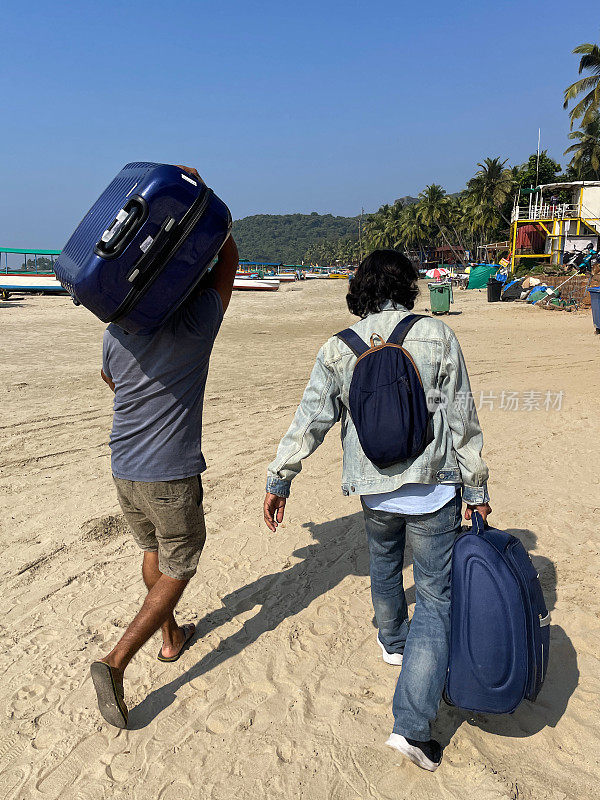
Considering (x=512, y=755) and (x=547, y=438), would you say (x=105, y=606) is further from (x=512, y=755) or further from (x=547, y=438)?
(x=547, y=438)

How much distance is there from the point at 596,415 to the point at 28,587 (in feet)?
20.3

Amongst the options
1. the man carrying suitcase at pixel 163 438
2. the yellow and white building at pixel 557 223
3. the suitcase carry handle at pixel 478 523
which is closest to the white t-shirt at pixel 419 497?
the suitcase carry handle at pixel 478 523

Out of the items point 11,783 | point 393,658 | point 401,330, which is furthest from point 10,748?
point 401,330

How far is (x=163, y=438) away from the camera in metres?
2.48

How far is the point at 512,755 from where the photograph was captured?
234cm

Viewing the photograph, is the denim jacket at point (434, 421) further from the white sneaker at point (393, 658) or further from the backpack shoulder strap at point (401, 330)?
the white sneaker at point (393, 658)

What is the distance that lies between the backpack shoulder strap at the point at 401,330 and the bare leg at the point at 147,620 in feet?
4.56

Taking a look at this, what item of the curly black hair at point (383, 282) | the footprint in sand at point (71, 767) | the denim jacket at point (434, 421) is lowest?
the footprint in sand at point (71, 767)

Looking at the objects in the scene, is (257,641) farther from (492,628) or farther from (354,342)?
(354,342)

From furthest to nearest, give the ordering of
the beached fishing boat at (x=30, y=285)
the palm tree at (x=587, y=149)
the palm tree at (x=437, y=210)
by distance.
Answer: the palm tree at (x=437, y=210), the palm tree at (x=587, y=149), the beached fishing boat at (x=30, y=285)

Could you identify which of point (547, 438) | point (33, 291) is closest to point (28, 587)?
point (547, 438)

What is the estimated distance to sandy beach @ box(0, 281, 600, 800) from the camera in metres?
2.28

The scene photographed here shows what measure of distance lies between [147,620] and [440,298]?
19.5m

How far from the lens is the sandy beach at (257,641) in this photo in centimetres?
228
